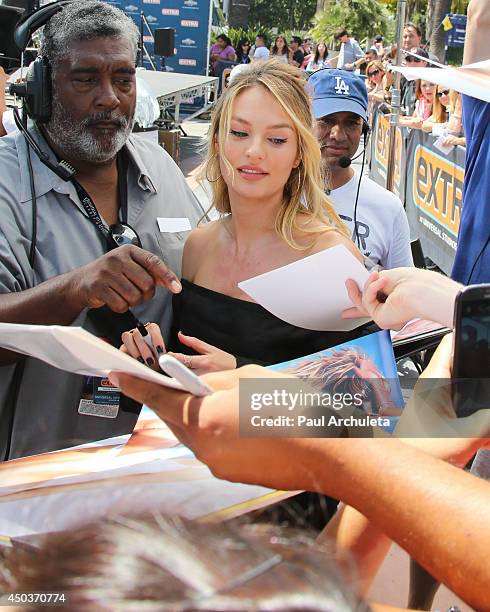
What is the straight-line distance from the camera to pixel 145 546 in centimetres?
63

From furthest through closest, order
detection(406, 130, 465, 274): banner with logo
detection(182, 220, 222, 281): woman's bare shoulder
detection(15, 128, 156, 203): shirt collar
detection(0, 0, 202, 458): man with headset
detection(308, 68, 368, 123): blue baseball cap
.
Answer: detection(406, 130, 465, 274): banner with logo, detection(308, 68, 368, 123): blue baseball cap, detection(182, 220, 222, 281): woman's bare shoulder, detection(15, 128, 156, 203): shirt collar, detection(0, 0, 202, 458): man with headset

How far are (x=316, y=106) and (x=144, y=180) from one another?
54.3 inches

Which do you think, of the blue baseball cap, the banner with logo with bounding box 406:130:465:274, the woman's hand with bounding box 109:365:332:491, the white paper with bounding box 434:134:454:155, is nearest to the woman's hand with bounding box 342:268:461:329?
the woman's hand with bounding box 109:365:332:491

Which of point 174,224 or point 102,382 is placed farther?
point 174,224

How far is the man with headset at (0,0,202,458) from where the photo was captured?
171cm

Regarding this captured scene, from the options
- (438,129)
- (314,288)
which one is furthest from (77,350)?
(438,129)

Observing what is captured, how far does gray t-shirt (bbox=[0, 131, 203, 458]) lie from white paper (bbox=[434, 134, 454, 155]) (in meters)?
4.19

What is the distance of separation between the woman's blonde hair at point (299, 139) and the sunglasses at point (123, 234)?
339 millimetres

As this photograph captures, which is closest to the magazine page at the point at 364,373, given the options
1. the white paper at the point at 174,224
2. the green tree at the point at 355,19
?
the white paper at the point at 174,224

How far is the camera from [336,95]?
10.7ft

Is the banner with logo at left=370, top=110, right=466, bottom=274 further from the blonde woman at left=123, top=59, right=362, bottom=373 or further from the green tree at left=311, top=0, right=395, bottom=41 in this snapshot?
the green tree at left=311, top=0, right=395, bottom=41

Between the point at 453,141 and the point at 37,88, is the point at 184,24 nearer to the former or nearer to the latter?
the point at 453,141

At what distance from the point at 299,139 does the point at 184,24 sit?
16.7 meters

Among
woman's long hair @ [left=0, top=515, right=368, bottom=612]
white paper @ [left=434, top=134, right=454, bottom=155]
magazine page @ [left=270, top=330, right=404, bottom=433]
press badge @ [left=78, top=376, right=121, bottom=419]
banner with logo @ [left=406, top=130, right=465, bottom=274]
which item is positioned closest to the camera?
woman's long hair @ [left=0, top=515, right=368, bottom=612]
